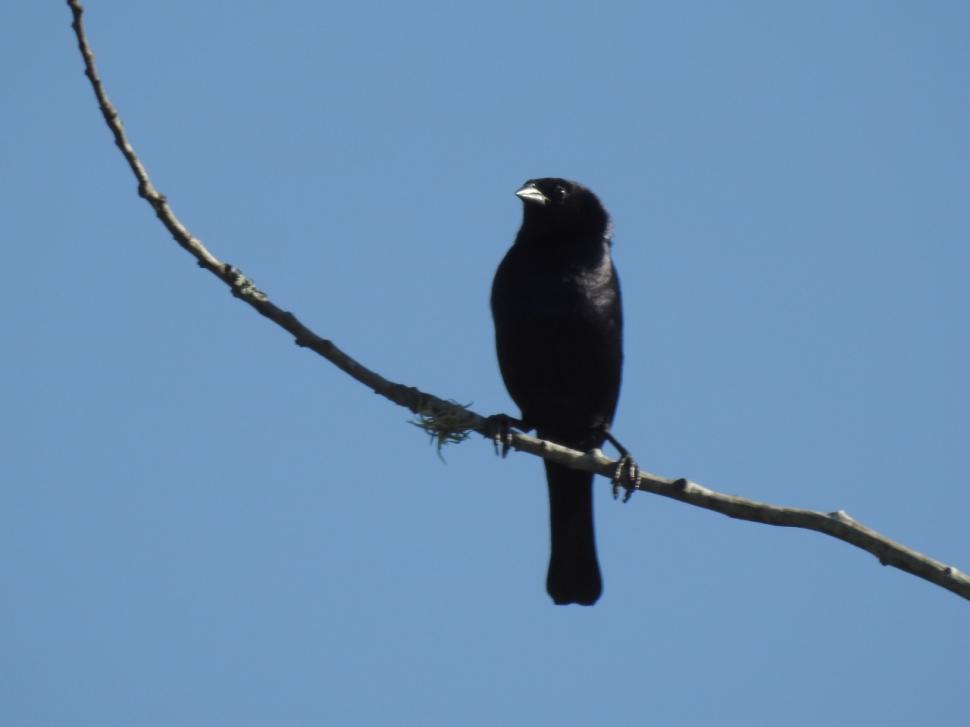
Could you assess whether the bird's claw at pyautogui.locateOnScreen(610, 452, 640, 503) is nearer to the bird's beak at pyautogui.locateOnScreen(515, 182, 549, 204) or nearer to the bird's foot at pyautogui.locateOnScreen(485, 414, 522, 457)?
the bird's foot at pyautogui.locateOnScreen(485, 414, 522, 457)

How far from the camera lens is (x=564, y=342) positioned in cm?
606

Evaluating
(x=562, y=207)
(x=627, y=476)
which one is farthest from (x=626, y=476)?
(x=562, y=207)

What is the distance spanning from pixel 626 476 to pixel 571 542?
1.45m

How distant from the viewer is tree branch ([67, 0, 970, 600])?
3688mm

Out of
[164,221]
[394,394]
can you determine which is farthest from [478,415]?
[164,221]

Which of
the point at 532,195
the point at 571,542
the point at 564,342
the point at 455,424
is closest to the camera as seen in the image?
the point at 455,424

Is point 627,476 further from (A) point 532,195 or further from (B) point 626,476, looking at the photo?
(A) point 532,195

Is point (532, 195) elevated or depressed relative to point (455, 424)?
elevated

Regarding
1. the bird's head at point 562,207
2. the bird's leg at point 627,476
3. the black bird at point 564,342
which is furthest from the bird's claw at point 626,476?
the bird's head at point 562,207

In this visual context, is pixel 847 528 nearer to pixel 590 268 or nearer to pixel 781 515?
pixel 781 515

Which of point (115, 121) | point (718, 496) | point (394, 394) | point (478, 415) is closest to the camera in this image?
point (115, 121)

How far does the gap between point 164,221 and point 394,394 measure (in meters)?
0.97

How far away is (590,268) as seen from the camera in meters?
6.30

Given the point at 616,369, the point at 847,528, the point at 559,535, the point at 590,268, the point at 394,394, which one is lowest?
the point at 847,528
